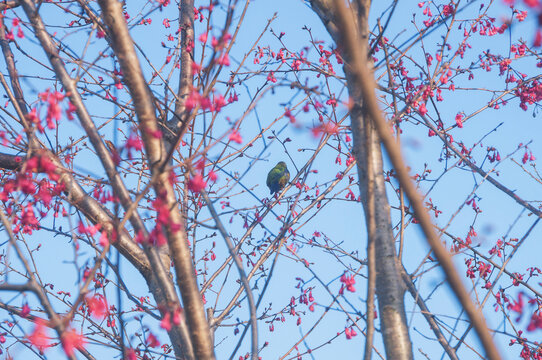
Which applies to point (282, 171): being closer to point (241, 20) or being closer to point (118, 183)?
point (241, 20)

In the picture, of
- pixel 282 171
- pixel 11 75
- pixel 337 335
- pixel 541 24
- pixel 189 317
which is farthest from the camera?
pixel 282 171

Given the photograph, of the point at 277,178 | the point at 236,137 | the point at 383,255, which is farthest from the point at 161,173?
the point at 277,178

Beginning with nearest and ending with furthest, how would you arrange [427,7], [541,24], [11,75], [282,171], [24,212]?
[541,24], [24,212], [11,75], [427,7], [282,171]

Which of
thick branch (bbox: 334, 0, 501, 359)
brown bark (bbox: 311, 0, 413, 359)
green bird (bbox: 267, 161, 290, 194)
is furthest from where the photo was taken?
green bird (bbox: 267, 161, 290, 194)

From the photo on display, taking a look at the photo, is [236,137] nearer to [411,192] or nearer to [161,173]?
[161,173]

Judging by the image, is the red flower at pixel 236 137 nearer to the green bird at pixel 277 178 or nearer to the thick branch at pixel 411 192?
the thick branch at pixel 411 192

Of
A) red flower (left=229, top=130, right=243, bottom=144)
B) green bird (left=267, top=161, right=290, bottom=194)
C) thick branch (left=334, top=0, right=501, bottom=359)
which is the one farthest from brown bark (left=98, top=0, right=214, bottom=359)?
green bird (left=267, top=161, right=290, bottom=194)

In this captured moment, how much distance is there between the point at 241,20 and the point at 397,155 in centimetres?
240

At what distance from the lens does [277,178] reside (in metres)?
10.6

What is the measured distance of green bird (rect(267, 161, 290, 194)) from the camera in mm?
10492

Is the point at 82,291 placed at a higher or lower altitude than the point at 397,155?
higher

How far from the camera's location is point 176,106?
482 cm

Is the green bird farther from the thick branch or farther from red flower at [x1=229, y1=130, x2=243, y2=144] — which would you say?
the thick branch

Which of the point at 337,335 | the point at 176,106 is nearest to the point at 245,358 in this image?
the point at 337,335
